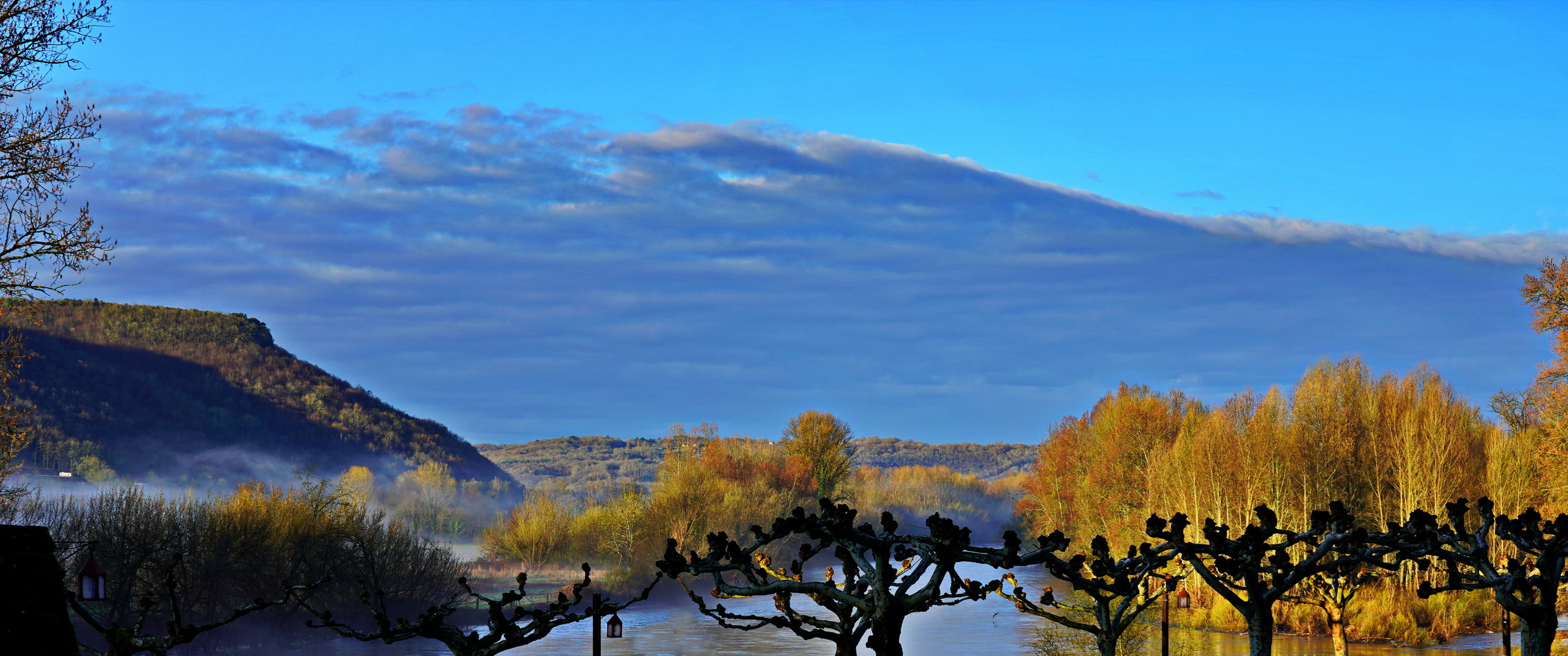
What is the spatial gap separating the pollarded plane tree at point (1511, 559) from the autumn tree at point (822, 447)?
80707mm

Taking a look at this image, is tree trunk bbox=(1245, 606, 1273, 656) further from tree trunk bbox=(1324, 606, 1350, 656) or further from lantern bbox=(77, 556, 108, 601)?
lantern bbox=(77, 556, 108, 601)

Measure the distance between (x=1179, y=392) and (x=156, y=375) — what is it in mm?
129910

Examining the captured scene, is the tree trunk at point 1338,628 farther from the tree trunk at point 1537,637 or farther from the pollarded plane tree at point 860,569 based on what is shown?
the pollarded plane tree at point 860,569

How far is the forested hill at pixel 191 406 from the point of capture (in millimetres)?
142250

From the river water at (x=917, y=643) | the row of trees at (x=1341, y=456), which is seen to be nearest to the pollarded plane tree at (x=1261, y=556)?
the river water at (x=917, y=643)

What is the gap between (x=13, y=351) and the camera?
23109 millimetres

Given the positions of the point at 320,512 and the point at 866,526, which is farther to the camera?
the point at 320,512

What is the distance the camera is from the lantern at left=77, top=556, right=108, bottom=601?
17.0 m

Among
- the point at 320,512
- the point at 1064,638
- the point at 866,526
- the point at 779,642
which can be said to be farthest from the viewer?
the point at 779,642

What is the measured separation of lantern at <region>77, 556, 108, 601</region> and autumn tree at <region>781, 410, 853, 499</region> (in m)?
85.3

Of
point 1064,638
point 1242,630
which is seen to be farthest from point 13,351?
point 1242,630

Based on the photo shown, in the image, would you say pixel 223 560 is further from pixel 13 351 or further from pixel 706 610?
pixel 706 610

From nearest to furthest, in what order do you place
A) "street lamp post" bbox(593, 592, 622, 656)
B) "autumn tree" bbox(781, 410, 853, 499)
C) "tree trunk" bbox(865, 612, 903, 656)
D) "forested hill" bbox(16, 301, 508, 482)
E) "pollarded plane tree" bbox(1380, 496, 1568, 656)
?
"tree trunk" bbox(865, 612, 903, 656) < "pollarded plane tree" bbox(1380, 496, 1568, 656) < "street lamp post" bbox(593, 592, 622, 656) < "autumn tree" bbox(781, 410, 853, 499) < "forested hill" bbox(16, 301, 508, 482)

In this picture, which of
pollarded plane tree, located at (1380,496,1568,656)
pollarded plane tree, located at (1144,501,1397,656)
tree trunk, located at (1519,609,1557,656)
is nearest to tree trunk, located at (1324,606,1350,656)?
pollarded plane tree, located at (1380,496,1568,656)
